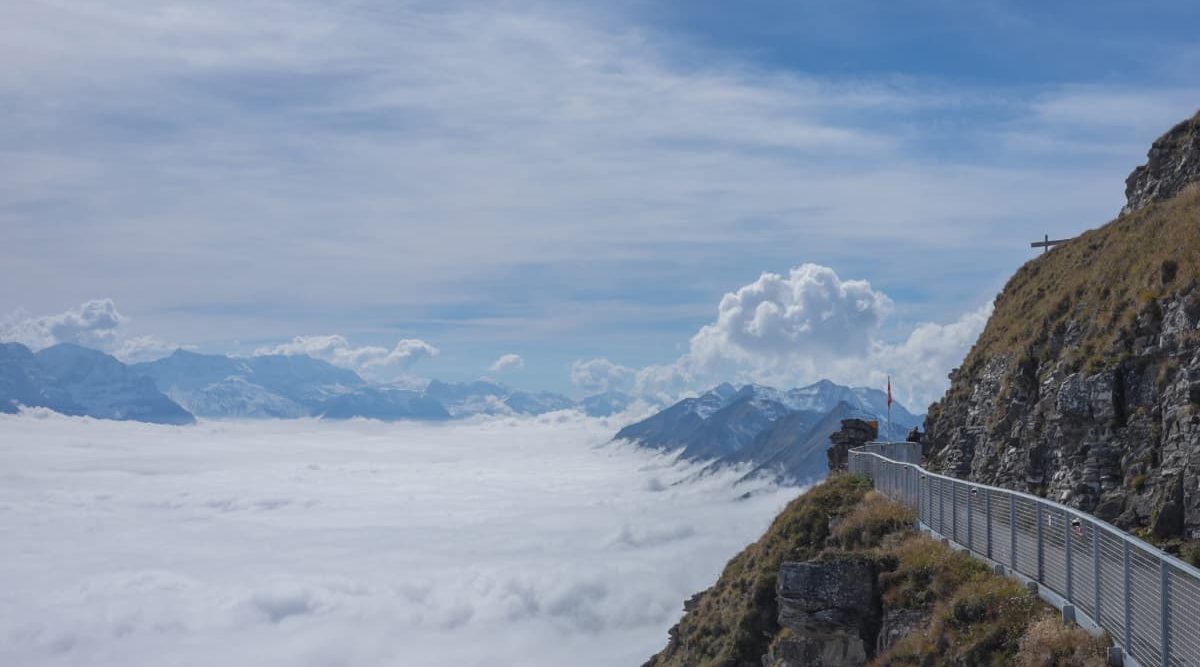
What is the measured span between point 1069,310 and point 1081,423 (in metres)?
7.07

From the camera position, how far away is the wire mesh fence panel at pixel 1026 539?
18.3 m

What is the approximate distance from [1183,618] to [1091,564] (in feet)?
10.7

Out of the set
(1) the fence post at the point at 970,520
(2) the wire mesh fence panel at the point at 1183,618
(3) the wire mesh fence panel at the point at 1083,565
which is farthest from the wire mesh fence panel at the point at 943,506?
(2) the wire mesh fence panel at the point at 1183,618

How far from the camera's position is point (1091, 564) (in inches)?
612

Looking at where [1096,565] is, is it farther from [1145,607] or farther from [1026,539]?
[1026,539]

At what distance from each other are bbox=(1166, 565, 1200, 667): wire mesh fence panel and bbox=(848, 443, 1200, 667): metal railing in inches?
0.5

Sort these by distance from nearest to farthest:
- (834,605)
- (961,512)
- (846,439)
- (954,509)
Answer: (834,605)
(961,512)
(954,509)
(846,439)

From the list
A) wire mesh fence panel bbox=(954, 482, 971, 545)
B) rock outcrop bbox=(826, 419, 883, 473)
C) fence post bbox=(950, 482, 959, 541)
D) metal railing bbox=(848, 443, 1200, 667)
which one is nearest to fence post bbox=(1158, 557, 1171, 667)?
metal railing bbox=(848, 443, 1200, 667)

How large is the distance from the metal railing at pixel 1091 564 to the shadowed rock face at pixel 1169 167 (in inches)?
771

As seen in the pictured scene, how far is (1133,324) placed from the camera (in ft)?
84.0

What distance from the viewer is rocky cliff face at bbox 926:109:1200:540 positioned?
2181 cm

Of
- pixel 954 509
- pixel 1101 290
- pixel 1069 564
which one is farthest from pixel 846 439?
pixel 1069 564

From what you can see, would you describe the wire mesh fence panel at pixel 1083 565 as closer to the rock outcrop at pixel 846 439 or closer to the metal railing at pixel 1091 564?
the metal railing at pixel 1091 564

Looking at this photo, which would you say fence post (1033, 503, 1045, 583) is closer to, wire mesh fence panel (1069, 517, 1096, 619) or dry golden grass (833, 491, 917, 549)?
wire mesh fence panel (1069, 517, 1096, 619)
